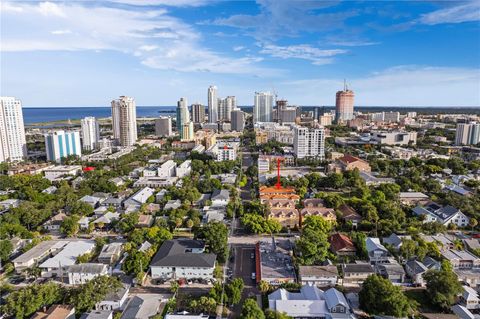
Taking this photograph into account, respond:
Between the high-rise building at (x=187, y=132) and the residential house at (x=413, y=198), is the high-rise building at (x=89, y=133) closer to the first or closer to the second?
the high-rise building at (x=187, y=132)

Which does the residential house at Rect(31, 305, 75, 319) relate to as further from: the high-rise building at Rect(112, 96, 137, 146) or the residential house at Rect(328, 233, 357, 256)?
the high-rise building at Rect(112, 96, 137, 146)

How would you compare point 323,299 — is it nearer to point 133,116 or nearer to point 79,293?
point 79,293

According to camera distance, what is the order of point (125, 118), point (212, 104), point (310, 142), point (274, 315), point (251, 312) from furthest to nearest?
point (212, 104), point (125, 118), point (310, 142), point (274, 315), point (251, 312)

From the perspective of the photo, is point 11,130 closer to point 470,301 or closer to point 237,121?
point 237,121

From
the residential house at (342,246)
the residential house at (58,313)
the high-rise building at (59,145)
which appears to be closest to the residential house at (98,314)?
the residential house at (58,313)

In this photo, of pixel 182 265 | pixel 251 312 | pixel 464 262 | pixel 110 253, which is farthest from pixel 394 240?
pixel 110 253

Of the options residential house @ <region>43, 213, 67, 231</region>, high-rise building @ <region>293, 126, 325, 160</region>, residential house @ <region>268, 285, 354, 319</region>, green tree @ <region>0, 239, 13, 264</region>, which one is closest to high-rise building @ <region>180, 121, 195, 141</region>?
high-rise building @ <region>293, 126, 325, 160</region>

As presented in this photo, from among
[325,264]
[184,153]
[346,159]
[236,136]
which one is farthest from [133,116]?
[325,264]
